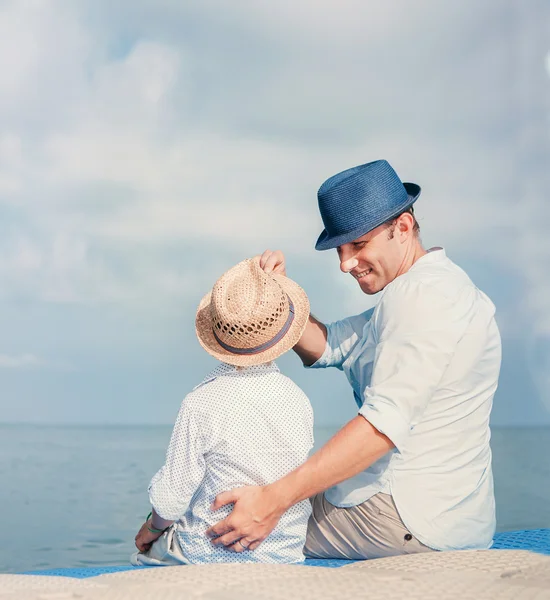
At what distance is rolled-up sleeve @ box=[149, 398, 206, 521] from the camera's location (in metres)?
2.69

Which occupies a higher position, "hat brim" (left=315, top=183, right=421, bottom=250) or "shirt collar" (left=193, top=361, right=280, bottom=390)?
"hat brim" (left=315, top=183, right=421, bottom=250)

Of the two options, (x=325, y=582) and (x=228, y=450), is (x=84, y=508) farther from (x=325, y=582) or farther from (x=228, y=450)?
(x=325, y=582)

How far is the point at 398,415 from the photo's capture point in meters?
2.57

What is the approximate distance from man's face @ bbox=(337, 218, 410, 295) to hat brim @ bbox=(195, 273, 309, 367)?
221 mm

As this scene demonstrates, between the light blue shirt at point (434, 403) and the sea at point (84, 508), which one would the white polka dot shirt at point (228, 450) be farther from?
the sea at point (84, 508)

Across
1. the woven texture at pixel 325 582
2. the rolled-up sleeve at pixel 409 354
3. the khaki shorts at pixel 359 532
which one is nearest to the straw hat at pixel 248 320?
the rolled-up sleeve at pixel 409 354

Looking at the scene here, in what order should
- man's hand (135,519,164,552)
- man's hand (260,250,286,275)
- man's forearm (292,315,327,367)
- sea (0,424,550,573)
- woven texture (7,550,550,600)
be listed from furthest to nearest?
sea (0,424,550,573) → man's forearm (292,315,327,367) → man's hand (260,250,286,275) → man's hand (135,519,164,552) → woven texture (7,550,550,600)

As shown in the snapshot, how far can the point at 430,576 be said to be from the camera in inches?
77.8

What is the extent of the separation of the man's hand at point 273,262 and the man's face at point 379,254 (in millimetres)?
337

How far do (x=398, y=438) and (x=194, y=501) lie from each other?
0.71m

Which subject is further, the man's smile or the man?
the man's smile

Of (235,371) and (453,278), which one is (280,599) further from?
(453,278)

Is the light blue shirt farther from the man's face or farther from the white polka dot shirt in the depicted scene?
the white polka dot shirt

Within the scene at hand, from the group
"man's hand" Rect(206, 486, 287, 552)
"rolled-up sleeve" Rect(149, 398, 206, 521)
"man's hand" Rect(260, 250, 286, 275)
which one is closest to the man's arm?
"man's hand" Rect(206, 486, 287, 552)
